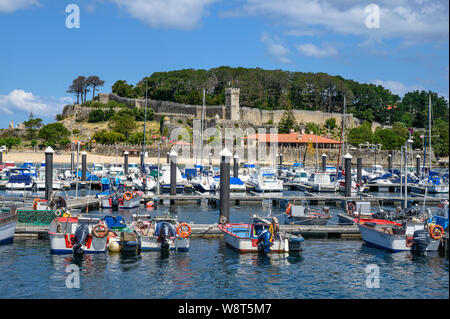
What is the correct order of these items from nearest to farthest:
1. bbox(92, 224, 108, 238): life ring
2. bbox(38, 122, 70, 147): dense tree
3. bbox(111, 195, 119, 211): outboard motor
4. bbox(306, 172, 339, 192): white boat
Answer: bbox(92, 224, 108, 238): life ring → bbox(111, 195, 119, 211): outboard motor → bbox(306, 172, 339, 192): white boat → bbox(38, 122, 70, 147): dense tree

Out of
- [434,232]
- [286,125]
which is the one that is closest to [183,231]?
[434,232]

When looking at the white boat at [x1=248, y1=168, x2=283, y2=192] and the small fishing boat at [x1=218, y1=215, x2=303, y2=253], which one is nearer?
the small fishing boat at [x1=218, y1=215, x2=303, y2=253]

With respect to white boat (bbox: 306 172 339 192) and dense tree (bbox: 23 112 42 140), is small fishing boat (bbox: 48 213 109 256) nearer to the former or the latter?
white boat (bbox: 306 172 339 192)

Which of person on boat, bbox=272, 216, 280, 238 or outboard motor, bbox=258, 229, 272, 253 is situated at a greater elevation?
person on boat, bbox=272, 216, 280, 238

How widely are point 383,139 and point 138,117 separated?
50.6 meters

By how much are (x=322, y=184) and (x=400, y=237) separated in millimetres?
28285

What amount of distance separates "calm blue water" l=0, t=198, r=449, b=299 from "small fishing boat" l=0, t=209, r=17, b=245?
43 cm

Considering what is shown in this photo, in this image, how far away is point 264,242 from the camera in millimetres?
25047

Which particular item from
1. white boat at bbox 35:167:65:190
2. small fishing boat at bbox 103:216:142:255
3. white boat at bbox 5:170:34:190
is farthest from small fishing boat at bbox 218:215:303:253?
white boat at bbox 5:170:34:190

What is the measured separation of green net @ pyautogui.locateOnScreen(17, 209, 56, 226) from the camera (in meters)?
28.8

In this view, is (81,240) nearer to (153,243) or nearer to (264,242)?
(153,243)

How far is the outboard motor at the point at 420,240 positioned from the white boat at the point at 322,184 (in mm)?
27970

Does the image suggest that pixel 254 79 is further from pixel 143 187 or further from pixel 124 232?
pixel 124 232

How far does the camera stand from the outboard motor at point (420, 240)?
82.5 ft
